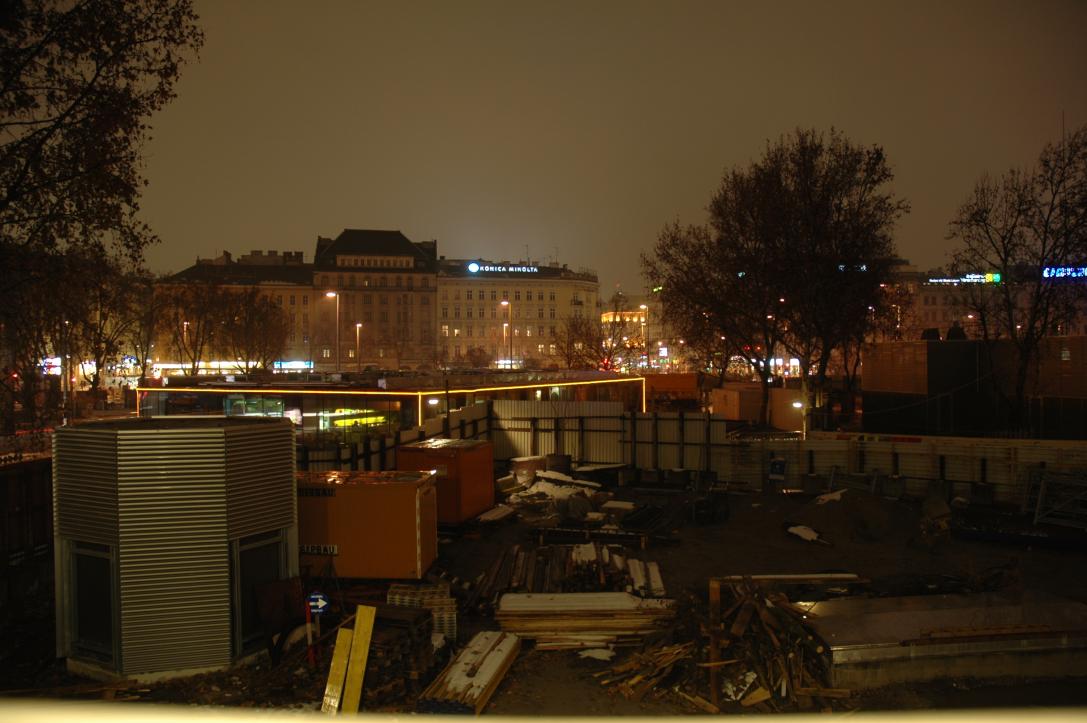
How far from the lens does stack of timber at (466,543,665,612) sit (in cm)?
962

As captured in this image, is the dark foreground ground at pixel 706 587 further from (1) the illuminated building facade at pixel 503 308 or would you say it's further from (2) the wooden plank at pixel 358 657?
(1) the illuminated building facade at pixel 503 308

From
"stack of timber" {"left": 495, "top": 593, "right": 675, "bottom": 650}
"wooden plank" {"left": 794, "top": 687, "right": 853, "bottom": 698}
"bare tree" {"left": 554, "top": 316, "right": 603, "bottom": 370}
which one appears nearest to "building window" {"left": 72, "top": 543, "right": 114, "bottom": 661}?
"stack of timber" {"left": 495, "top": 593, "right": 675, "bottom": 650}

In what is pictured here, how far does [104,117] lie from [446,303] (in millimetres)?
85802

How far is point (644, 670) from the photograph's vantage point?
24.2 ft

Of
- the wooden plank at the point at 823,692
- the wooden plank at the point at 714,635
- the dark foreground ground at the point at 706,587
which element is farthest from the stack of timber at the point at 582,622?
the wooden plank at the point at 823,692

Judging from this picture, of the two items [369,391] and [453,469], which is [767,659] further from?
[369,391]

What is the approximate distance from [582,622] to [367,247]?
299ft

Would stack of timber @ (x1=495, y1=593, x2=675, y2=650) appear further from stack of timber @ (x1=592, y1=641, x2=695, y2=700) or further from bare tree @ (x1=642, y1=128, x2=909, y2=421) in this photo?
bare tree @ (x1=642, y1=128, x2=909, y2=421)

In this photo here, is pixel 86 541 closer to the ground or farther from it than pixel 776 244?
closer to the ground

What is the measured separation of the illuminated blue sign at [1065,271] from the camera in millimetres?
25688

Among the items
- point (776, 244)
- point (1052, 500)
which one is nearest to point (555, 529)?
point (1052, 500)

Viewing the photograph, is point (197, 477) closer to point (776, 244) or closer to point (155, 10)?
point (155, 10)

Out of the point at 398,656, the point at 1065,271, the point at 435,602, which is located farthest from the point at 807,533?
the point at 1065,271

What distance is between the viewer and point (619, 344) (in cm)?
6344
